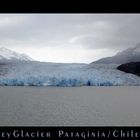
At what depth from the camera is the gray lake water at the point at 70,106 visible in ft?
8.97

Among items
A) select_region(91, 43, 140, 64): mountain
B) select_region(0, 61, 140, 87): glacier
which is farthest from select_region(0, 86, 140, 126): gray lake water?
select_region(91, 43, 140, 64): mountain

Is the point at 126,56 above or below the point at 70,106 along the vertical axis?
above

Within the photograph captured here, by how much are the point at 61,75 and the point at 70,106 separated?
18.9 inches

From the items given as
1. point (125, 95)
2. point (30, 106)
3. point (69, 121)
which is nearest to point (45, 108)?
point (30, 106)

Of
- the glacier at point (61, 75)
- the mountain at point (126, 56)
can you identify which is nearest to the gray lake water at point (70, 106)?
the glacier at point (61, 75)

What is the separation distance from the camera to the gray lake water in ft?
8.97

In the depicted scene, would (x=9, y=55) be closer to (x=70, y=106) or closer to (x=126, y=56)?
(x=70, y=106)

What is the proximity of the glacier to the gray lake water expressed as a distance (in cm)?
8

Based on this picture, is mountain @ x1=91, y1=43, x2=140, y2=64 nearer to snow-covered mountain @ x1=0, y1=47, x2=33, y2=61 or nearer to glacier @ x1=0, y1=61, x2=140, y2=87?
glacier @ x1=0, y1=61, x2=140, y2=87

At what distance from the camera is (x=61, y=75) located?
3.35m

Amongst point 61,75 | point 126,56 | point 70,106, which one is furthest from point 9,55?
point 126,56

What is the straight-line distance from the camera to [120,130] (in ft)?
7.82
